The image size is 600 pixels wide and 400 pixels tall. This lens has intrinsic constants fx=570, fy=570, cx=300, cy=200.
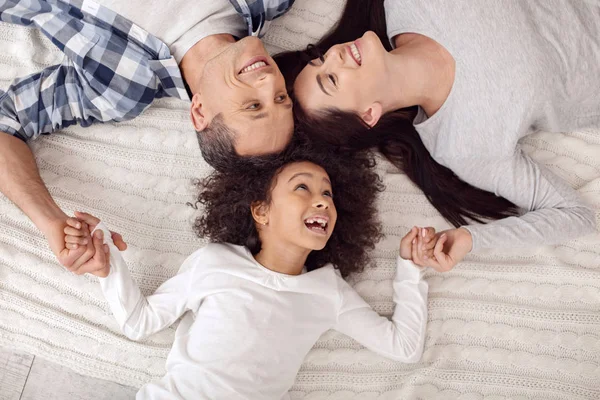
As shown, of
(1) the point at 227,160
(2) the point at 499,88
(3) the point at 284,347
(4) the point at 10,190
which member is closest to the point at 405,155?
(2) the point at 499,88

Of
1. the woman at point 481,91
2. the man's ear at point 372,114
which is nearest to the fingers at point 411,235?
the woman at point 481,91

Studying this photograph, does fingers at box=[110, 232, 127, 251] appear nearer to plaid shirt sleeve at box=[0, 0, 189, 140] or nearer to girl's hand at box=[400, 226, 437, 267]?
plaid shirt sleeve at box=[0, 0, 189, 140]

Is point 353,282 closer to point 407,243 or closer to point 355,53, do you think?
point 407,243

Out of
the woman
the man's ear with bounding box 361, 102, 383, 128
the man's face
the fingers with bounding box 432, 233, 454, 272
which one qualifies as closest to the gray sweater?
the woman

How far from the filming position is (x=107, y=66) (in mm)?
1994

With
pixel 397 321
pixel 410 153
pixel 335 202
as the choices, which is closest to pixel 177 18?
pixel 335 202

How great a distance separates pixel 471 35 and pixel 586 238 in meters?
0.86

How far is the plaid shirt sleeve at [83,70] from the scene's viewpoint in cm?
199

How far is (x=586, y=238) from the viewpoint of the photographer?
6.79 ft

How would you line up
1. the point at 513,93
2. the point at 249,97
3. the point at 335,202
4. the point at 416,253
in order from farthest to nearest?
the point at 335,202 < the point at 416,253 < the point at 513,93 < the point at 249,97

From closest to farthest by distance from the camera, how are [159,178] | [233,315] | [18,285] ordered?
[233,315]
[18,285]
[159,178]

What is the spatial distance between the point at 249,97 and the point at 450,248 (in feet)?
2.76

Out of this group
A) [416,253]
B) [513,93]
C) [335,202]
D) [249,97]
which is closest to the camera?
[249,97]

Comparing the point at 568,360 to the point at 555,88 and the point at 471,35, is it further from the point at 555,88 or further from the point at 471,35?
the point at 471,35
